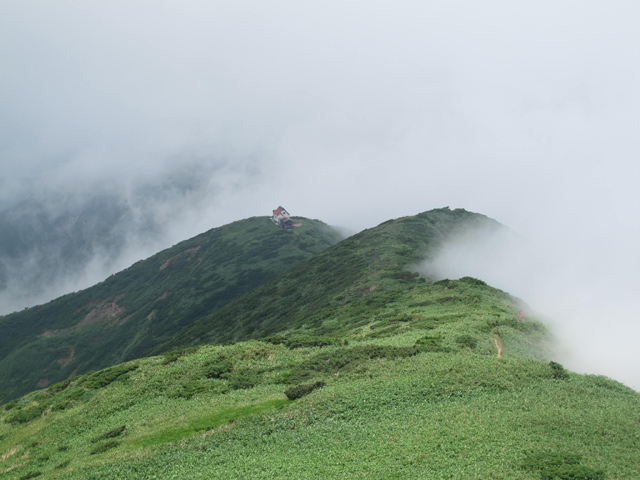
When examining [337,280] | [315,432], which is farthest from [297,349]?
[337,280]

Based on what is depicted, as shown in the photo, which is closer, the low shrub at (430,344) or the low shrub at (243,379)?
the low shrub at (243,379)

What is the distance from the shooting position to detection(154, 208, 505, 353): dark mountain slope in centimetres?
8472

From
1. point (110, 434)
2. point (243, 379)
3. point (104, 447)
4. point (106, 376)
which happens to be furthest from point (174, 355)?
point (104, 447)

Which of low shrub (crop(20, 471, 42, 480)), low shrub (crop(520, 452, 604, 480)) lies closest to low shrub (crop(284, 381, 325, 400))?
low shrub (crop(520, 452, 604, 480))

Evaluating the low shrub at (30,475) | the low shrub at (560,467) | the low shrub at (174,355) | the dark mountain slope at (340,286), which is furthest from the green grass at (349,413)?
the dark mountain slope at (340,286)

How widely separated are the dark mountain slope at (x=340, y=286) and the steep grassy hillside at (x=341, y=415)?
71.7 ft

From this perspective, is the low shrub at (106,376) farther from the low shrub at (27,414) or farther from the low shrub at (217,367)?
the low shrub at (217,367)

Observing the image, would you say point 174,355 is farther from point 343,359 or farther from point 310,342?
point 343,359

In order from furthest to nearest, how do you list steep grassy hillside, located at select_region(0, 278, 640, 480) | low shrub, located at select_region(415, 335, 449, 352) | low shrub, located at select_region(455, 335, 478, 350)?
1. low shrub, located at select_region(455, 335, 478, 350)
2. low shrub, located at select_region(415, 335, 449, 352)
3. steep grassy hillside, located at select_region(0, 278, 640, 480)

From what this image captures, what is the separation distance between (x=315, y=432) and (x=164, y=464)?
9.61 meters

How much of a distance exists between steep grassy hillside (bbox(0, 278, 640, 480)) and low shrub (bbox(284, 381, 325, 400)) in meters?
0.09

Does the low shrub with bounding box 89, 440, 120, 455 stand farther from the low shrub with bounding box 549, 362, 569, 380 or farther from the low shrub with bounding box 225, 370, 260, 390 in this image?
the low shrub with bounding box 549, 362, 569, 380

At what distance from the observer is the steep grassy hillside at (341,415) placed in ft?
74.8

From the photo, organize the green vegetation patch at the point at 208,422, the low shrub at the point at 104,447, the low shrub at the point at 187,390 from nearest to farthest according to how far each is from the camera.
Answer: the green vegetation patch at the point at 208,422, the low shrub at the point at 104,447, the low shrub at the point at 187,390
